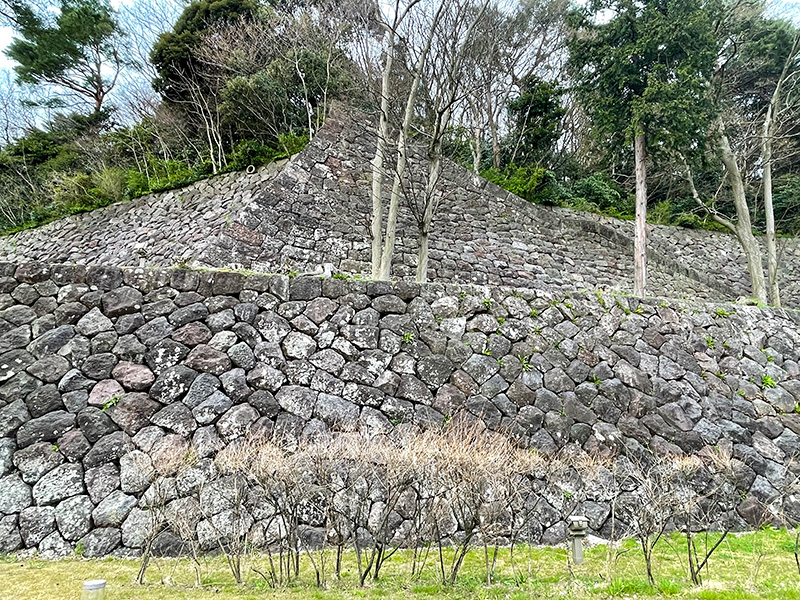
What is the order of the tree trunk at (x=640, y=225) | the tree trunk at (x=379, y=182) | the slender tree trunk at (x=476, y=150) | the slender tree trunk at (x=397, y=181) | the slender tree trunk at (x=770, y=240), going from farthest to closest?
the slender tree trunk at (x=476, y=150)
the slender tree trunk at (x=770, y=240)
the tree trunk at (x=640, y=225)
the tree trunk at (x=379, y=182)
the slender tree trunk at (x=397, y=181)

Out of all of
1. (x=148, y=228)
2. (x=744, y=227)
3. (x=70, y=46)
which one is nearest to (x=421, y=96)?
(x=148, y=228)

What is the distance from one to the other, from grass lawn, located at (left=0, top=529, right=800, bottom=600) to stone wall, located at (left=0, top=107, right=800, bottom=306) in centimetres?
542

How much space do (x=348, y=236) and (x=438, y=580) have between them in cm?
727

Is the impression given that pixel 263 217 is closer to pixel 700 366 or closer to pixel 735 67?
pixel 700 366

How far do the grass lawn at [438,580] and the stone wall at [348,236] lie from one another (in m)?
5.42

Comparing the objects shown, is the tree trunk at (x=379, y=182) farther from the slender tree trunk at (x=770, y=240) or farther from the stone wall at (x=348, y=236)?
the slender tree trunk at (x=770, y=240)

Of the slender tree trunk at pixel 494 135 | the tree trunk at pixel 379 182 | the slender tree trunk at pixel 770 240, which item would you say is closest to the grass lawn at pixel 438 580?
the tree trunk at pixel 379 182

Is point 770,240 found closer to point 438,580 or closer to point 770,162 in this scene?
point 770,162

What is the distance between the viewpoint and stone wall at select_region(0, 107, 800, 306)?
9055 millimetres

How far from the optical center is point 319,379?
4988 millimetres

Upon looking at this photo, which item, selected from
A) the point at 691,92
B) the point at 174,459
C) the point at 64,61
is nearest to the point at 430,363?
the point at 174,459

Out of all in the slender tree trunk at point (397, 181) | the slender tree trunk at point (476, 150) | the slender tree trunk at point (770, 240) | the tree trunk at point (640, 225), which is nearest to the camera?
the slender tree trunk at point (397, 181)

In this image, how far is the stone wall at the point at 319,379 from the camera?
4.10 metres

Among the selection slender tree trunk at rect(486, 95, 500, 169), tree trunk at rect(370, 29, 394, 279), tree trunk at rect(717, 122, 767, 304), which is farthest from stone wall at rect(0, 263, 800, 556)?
slender tree trunk at rect(486, 95, 500, 169)
